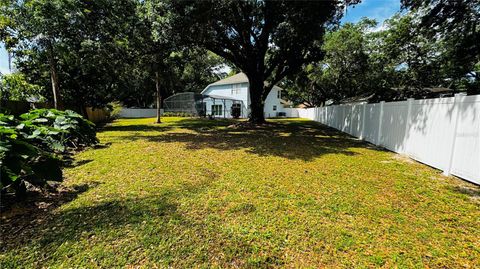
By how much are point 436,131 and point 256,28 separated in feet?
36.7

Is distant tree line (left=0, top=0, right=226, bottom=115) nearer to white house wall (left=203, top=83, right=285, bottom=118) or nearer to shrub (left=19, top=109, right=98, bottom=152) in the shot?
shrub (left=19, top=109, right=98, bottom=152)

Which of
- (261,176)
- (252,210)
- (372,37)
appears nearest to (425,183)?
(261,176)

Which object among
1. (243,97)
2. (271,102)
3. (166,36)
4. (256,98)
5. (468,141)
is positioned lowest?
(468,141)

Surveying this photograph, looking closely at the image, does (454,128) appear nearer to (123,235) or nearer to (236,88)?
(123,235)

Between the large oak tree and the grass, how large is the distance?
6607 mm

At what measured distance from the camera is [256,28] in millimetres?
13422

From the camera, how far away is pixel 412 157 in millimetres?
5980

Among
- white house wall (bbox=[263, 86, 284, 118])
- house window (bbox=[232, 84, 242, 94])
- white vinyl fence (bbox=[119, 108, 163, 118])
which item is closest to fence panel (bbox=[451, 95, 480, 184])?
house window (bbox=[232, 84, 242, 94])

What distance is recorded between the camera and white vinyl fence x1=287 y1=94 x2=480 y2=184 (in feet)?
13.3

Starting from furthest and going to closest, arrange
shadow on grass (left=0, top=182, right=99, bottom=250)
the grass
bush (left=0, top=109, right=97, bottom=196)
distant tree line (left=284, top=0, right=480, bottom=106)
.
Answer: distant tree line (left=284, top=0, right=480, bottom=106) → bush (left=0, top=109, right=97, bottom=196) → shadow on grass (left=0, top=182, right=99, bottom=250) → the grass

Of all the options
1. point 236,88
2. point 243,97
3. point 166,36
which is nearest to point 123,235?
point 166,36

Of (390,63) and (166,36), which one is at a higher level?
(390,63)

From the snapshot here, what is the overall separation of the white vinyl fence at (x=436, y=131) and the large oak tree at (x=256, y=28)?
4.90m

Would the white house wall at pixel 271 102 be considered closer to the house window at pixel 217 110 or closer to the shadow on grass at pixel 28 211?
the house window at pixel 217 110
